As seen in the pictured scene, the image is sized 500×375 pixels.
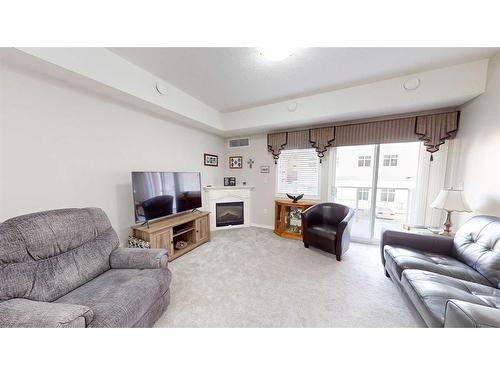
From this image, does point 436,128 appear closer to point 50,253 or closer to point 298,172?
point 298,172

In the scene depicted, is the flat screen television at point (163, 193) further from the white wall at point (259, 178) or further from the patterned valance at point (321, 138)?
the patterned valance at point (321, 138)

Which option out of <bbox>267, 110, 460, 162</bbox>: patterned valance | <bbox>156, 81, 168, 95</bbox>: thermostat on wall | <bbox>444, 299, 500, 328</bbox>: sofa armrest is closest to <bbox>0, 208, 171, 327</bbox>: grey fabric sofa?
<bbox>156, 81, 168, 95</bbox>: thermostat on wall

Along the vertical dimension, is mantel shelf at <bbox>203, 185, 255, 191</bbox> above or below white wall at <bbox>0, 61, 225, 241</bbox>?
below

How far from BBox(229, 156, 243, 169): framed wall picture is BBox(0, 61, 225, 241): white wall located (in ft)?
5.81

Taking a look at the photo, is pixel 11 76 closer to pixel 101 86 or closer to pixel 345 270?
pixel 101 86

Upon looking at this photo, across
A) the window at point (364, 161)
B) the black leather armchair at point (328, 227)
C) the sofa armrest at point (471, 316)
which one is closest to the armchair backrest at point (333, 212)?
the black leather armchair at point (328, 227)

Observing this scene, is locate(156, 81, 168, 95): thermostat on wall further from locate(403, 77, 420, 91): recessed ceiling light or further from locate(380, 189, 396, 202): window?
locate(380, 189, 396, 202): window

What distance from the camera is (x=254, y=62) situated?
1949mm

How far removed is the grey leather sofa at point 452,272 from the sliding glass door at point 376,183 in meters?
1.24

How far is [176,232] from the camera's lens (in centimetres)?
268

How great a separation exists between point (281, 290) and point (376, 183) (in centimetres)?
253

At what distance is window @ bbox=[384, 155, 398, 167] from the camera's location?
2836mm
